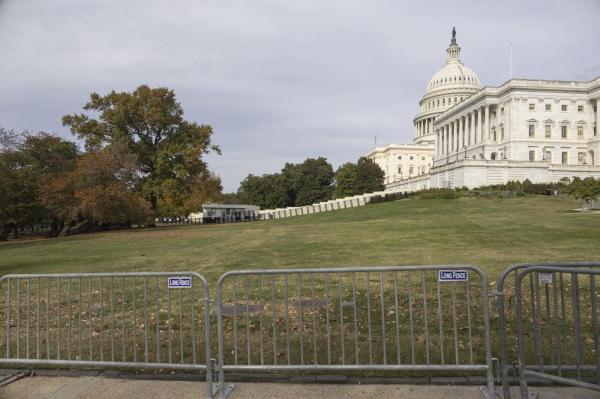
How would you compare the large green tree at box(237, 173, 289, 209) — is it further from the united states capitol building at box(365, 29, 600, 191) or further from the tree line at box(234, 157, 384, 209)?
the united states capitol building at box(365, 29, 600, 191)

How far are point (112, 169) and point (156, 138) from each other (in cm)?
992

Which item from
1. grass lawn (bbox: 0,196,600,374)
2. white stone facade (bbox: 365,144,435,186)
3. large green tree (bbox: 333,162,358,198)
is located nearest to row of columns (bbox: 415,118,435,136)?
white stone facade (bbox: 365,144,435,186)

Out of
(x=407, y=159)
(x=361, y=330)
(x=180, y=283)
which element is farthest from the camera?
(x=407, y=159)

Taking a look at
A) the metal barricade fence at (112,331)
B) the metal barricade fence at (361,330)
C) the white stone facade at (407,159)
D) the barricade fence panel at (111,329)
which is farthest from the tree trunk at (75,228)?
the white stone facade at (407,159)

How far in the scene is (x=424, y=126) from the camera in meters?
125

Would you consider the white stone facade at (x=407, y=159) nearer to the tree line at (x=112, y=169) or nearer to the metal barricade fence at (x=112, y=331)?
→ the tree line at (x=112, y=169)

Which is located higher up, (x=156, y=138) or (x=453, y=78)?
(x=453, y=78)

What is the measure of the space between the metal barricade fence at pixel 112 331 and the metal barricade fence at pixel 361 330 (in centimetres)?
47

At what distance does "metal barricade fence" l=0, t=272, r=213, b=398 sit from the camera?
195 inches

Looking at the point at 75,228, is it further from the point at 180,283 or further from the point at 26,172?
the point at 180,283

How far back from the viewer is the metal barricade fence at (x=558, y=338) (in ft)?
13.6

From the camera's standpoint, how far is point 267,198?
9675 cm

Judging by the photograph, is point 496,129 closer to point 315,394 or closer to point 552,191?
point 552,191

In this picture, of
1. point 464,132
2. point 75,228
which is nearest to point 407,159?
point 464,132
